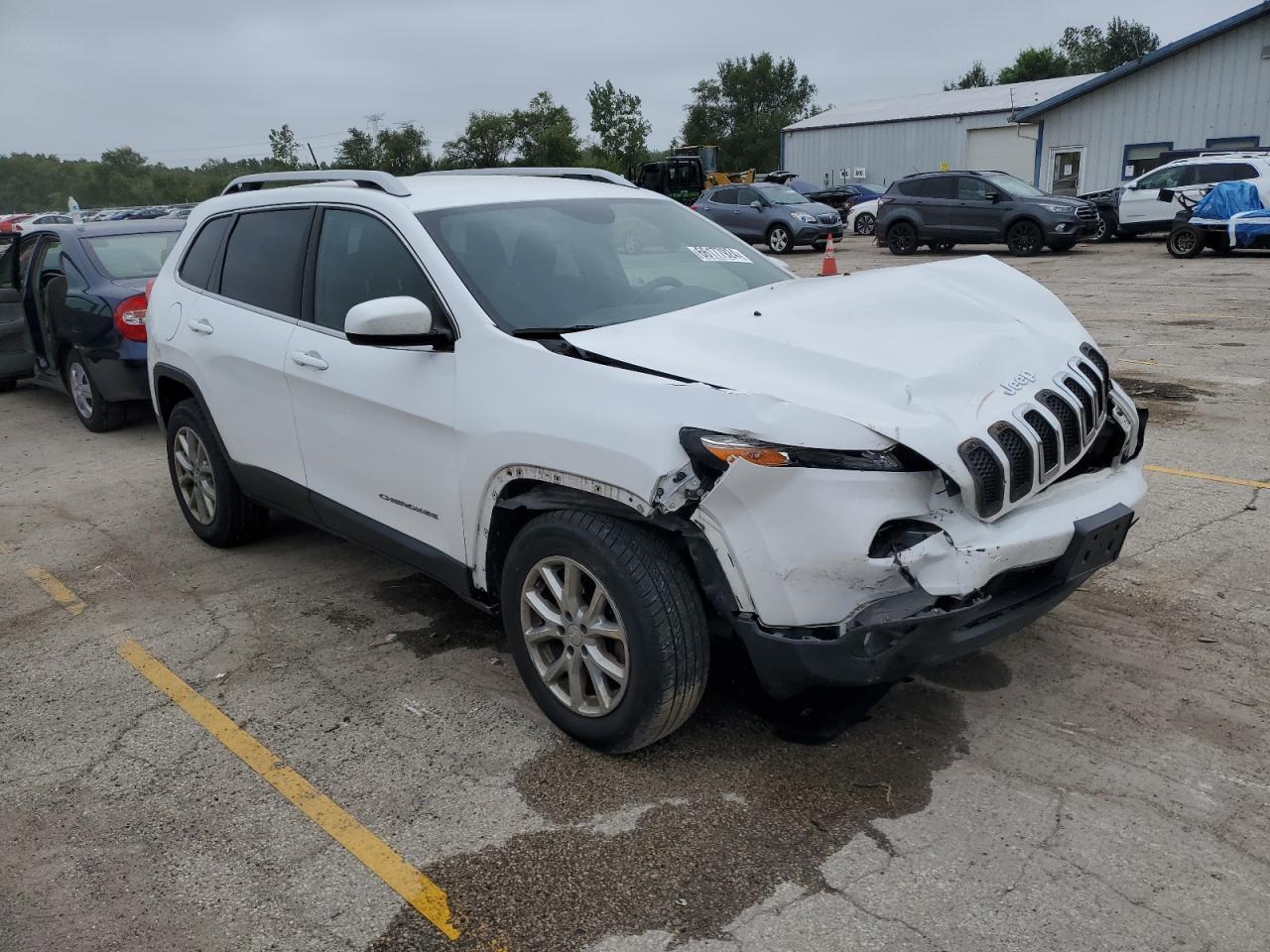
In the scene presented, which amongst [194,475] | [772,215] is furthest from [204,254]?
[772,215]

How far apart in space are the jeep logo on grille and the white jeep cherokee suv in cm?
2

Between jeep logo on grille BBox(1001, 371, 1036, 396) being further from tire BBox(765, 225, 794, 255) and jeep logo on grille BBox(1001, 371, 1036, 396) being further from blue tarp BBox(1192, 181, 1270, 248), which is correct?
tire BBox(765, 225, 794, 255)

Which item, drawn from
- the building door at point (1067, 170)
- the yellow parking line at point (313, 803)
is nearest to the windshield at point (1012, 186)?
the building door at point (1067, 170)

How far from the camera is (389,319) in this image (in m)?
3.43

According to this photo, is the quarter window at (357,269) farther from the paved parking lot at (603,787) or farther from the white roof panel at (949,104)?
the white roof panel at (949,104)

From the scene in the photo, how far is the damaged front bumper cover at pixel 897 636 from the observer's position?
2750mm

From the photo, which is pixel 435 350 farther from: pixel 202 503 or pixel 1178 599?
pixel 1178 599

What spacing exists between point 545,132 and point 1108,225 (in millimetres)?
52634

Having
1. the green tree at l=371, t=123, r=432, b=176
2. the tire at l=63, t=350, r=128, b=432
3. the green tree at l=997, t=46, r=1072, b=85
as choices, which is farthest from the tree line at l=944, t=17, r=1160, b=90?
the tire at l=63, t=350, r=128, b=432

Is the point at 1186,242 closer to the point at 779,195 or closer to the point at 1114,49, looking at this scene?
the point at 779,195

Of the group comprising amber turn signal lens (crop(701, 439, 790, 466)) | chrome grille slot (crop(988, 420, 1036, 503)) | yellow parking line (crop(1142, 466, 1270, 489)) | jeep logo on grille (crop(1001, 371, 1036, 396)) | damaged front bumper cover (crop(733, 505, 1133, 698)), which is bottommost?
yellow parking line (crop(1142, 466, 1270, 489))

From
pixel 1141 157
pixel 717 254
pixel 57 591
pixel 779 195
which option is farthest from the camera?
pixel 1141 157

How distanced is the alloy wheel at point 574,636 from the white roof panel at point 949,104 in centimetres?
4016

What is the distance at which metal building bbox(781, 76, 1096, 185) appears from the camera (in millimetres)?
39125
